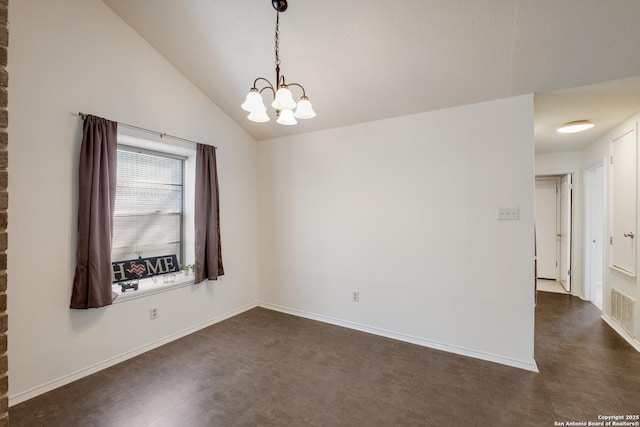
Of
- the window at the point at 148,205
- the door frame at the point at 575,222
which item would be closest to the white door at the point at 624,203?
the door frame at the point at 575,222

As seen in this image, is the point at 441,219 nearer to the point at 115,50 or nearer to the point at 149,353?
the point at 149,353

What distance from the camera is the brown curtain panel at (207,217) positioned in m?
3.36

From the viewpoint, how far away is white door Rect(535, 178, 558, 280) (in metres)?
5.54

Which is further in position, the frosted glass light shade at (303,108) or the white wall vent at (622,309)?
the white wall vent at (622,309)

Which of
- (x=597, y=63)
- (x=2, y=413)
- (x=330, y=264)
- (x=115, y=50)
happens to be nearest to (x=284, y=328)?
(x=330, y=264)

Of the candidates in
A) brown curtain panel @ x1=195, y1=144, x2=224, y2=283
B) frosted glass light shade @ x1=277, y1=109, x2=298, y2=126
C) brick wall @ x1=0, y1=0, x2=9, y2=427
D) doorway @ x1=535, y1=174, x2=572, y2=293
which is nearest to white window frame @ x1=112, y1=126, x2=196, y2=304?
brown curtain panel @ x1=195, y1=144, x2=224, y2=283

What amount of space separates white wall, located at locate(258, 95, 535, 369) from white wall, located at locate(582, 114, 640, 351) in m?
1.39

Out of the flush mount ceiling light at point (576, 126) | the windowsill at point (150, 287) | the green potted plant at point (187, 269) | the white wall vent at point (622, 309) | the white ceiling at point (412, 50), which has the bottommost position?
the white wall vent at point (622, 309)

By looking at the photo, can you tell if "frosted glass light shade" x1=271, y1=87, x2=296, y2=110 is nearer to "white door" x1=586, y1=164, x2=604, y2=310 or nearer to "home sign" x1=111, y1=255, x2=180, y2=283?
"home sign" x1=111, y1=255, x2=180, y2=283

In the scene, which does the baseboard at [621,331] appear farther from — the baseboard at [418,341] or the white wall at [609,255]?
the baseboard at [418,341]

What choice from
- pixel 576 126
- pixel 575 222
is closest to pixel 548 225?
pixel 575 222

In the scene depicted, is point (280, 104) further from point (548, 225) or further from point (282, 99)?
point (548, 225)

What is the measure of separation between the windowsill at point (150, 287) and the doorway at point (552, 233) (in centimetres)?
590

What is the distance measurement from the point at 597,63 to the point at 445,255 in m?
1.91
